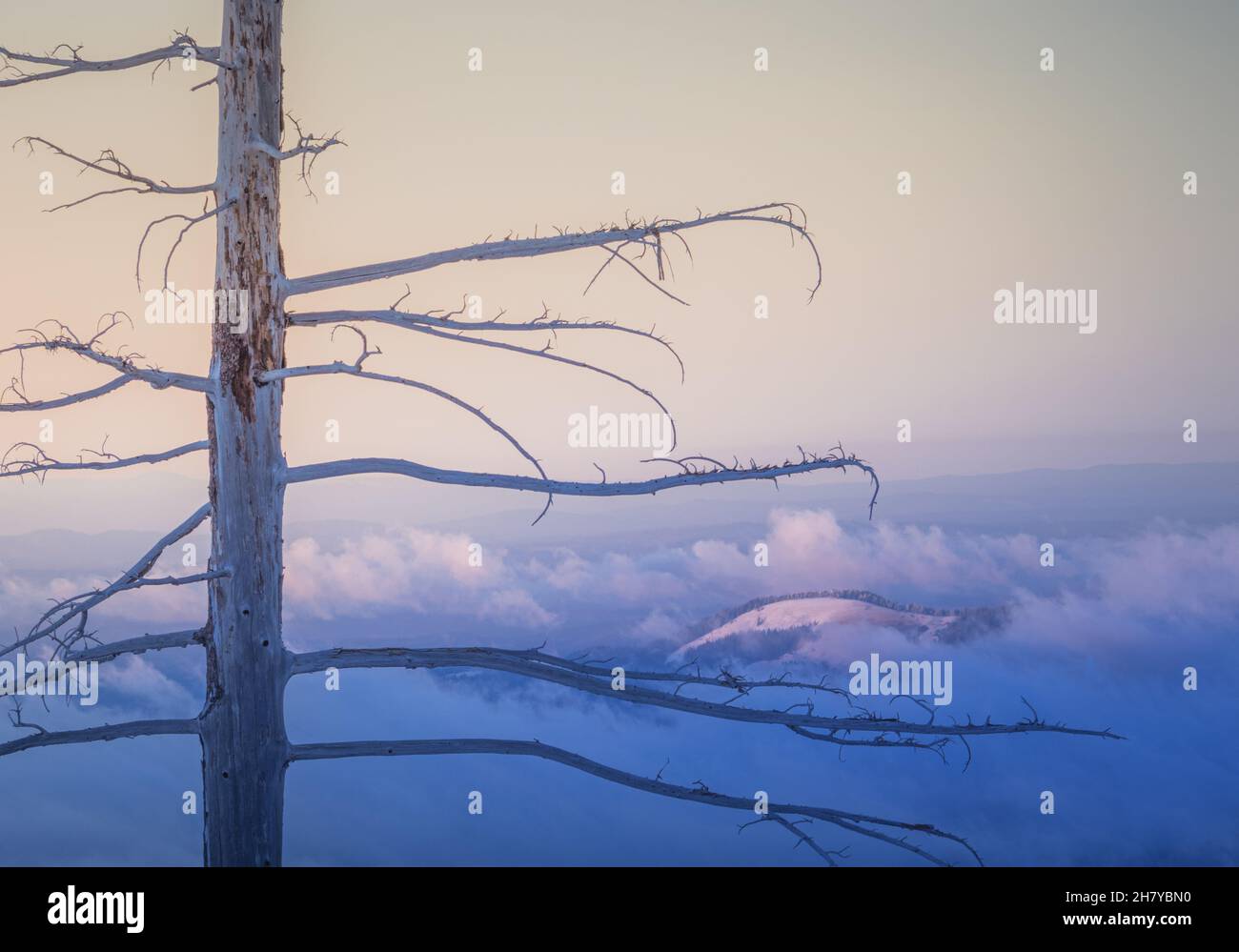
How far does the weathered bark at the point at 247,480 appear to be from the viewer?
5.03 meters

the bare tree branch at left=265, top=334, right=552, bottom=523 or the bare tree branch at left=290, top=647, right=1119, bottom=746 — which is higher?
the bare tree branch at left=265, top=334, right=552, bottom=523

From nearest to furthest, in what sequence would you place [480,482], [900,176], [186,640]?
[480,482] → [186,640] → [900,176]

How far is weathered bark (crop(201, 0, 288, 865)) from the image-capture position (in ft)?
16.5

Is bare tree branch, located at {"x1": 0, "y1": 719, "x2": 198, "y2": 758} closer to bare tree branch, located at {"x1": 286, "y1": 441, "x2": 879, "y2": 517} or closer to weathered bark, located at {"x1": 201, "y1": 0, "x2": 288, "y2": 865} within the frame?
weathered bark, located at {"x1": 201, "y1": 0, "x2": 288, "y2": 865}

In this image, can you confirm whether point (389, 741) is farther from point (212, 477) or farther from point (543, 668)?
point (212, 477)

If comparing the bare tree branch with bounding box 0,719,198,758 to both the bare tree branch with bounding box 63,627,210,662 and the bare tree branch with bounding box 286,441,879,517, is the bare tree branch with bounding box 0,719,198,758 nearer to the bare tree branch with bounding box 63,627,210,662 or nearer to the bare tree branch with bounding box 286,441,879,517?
the bare tree branch with bounding box 63,627,210,662

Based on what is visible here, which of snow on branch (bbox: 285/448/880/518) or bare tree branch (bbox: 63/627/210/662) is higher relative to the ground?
snow on branch (bbox: 285/448/880/518)

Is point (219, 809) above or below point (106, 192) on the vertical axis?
below

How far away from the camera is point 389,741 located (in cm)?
512

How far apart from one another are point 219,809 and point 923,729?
10.9 feet

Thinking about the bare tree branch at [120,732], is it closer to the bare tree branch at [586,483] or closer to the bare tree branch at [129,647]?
the bare tree branch at [129,647]
